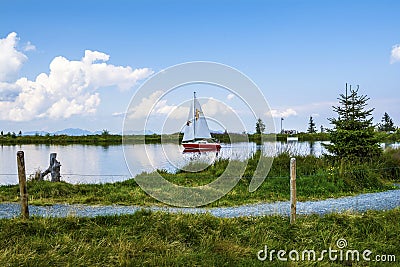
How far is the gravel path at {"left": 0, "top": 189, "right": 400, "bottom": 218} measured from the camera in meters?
7.35

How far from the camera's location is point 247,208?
8.04 meters

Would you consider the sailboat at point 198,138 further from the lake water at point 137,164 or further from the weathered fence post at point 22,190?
the weathered fence post at point 22,190

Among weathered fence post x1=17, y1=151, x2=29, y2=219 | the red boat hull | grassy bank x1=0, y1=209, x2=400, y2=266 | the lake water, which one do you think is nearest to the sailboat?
the red boat hull

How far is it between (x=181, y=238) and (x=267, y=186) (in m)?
4.98

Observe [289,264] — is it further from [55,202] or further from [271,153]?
[271,153]

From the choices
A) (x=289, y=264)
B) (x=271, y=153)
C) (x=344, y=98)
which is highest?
(x=344, y=98)

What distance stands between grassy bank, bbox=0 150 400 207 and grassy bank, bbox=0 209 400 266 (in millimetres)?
2430

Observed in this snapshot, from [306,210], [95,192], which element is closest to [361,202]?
[306,210]

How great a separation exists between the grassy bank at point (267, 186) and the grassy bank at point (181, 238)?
2430 mm

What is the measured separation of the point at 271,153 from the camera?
13172mm

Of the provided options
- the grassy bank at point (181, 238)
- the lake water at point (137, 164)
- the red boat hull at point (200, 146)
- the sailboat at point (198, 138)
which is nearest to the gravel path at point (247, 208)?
the grassy bank at point (181, 238)

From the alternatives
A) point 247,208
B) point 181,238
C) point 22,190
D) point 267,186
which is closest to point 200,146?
point 267,186

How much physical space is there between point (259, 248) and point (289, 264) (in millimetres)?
523

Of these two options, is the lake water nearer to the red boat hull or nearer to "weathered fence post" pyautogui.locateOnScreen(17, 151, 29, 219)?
the red boat hull
